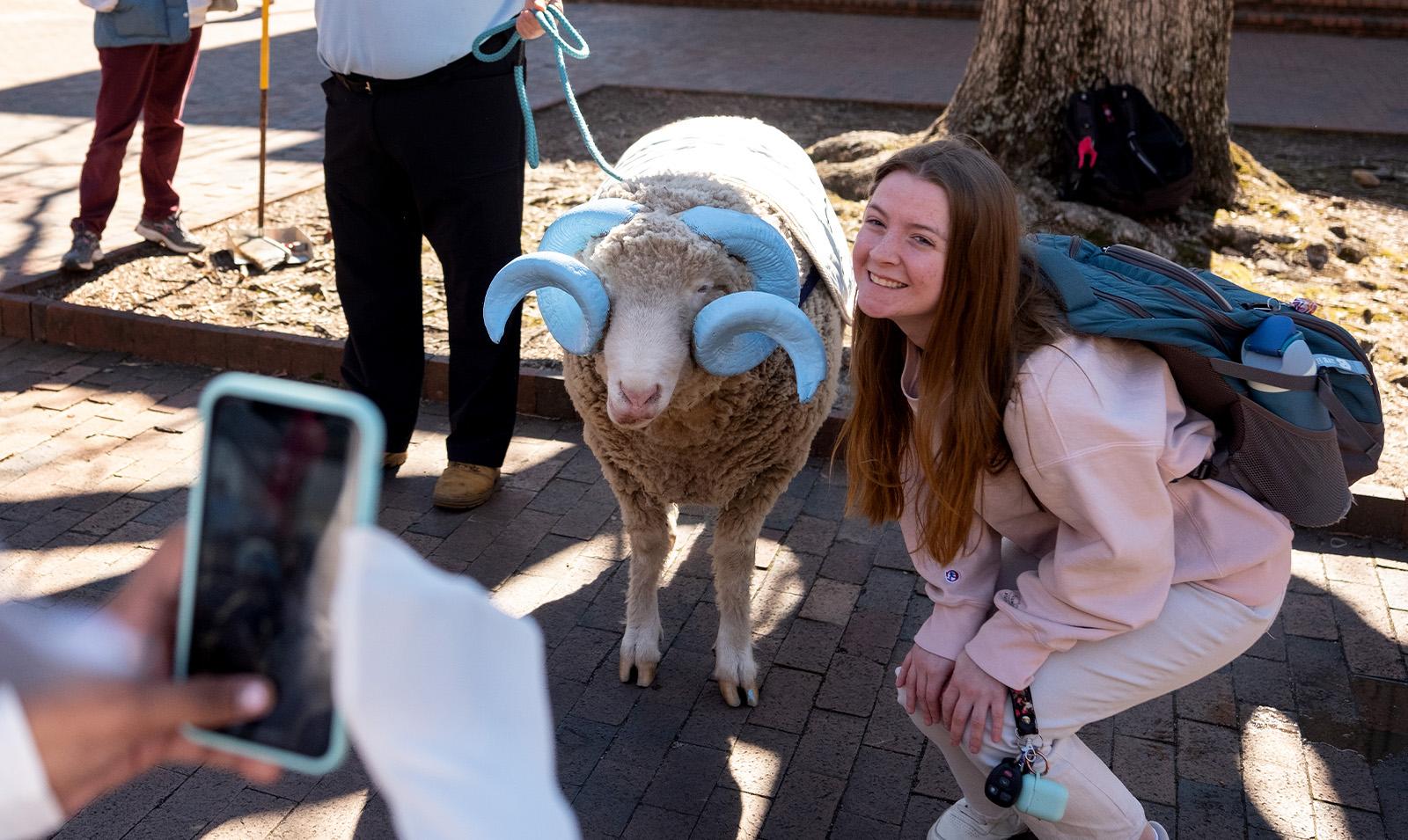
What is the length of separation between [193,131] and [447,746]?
9.36m

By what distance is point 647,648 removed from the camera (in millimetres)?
3410

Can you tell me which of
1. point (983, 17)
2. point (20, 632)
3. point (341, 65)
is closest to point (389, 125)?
point (341, 65)

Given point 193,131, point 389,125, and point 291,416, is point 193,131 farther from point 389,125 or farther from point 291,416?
point 291,416

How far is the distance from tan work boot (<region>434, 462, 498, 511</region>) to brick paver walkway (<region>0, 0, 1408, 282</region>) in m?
3.14

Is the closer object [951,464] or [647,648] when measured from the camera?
[951,464]

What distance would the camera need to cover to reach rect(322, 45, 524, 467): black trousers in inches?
154

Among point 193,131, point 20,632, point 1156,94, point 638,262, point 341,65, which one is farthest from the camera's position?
point 193,131

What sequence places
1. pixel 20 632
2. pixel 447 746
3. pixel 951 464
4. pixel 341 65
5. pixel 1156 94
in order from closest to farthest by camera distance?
pixel 447 746
pixel 20 632
pixel 951 464
pixel 341 65
pixel 1156 94

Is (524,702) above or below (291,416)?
below

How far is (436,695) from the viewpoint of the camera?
0.94 m

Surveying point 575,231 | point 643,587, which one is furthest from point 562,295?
point 643,587

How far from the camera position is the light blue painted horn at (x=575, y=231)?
3055 millimetres

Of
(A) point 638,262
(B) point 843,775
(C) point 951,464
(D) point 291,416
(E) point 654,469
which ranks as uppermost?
(D) point 291,416

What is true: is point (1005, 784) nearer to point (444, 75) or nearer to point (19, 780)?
point (19, 780)
